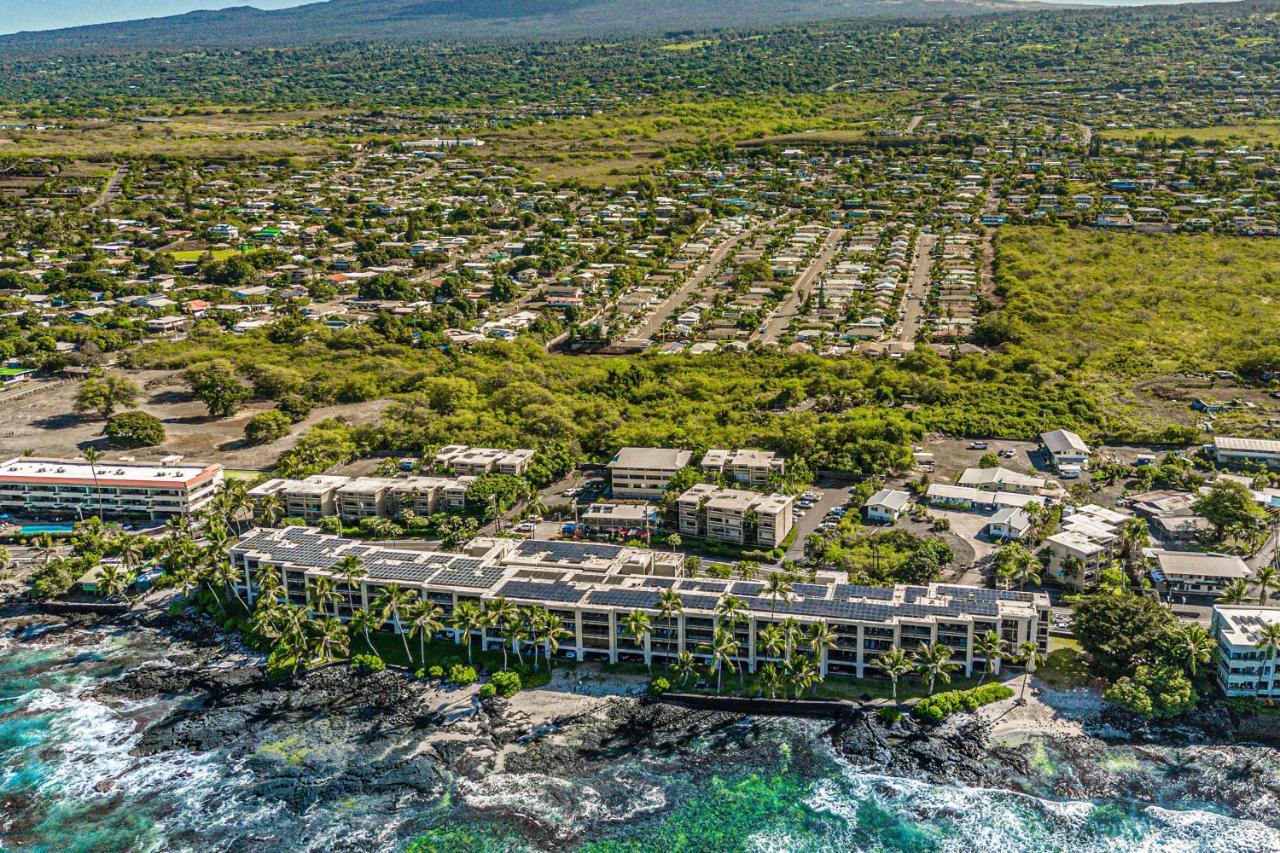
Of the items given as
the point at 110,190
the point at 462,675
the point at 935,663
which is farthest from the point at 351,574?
the point at 110,190

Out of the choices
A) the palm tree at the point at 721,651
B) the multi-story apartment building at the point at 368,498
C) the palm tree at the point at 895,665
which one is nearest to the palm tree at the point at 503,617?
A: the palm tree at the point at 721,651

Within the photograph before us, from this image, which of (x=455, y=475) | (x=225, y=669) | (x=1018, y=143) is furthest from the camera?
(x=1018, y=143)

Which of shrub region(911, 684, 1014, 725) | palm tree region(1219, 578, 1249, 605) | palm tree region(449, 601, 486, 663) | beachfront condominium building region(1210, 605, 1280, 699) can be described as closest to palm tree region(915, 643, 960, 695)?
shrub region(911, 684, 1014, 725)

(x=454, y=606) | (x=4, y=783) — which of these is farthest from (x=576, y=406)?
(x=4, y=783)

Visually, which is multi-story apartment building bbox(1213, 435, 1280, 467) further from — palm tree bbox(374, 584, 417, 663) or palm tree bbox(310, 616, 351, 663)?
palm tree bbox(310, 616, 351, 663)

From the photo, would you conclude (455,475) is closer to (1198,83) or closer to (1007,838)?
(1007,838)

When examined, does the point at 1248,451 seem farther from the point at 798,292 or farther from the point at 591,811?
the point at 798,292
